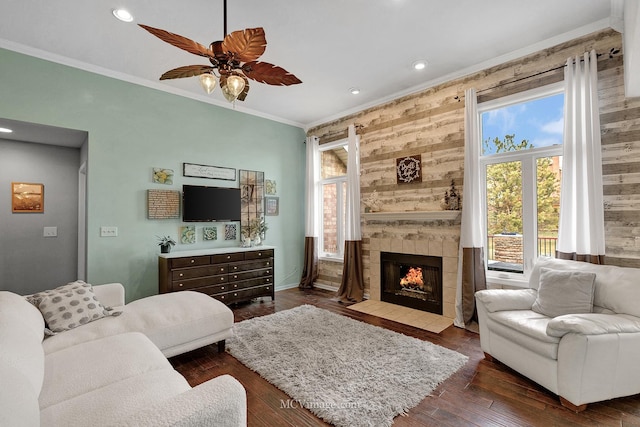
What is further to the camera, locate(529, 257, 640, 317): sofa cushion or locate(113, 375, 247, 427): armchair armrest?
locate(529, 257, 640, 317): sofa cushion

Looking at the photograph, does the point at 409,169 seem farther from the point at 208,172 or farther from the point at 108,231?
the point at 108,231

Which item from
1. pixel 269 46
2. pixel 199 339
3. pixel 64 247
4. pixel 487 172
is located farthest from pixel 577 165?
pixel 64 247

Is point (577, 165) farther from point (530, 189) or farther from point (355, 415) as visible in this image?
point (355, 415)

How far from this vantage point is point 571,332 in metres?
1.95

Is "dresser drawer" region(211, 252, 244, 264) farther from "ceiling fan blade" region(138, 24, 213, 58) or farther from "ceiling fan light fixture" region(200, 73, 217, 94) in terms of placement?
"ceiling fan blade" region(138, 24, 213, 58)

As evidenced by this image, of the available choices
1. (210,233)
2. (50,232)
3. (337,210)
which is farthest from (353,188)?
(50,232)

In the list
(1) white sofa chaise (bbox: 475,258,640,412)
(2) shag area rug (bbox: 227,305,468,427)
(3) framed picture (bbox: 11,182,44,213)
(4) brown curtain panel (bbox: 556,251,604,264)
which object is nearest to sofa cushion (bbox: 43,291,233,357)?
(2) shag area rug (bbox: 227,305,468,427)

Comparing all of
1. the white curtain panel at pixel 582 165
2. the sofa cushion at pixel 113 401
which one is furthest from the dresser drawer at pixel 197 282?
the white curtain panel at pixel 582 165

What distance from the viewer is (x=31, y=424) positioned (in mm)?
954

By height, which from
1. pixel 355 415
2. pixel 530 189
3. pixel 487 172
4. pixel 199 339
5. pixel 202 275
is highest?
pixel 487 172

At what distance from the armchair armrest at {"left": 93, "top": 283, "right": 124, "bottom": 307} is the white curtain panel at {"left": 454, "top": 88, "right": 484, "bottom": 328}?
3.67 m

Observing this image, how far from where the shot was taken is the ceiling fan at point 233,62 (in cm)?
183

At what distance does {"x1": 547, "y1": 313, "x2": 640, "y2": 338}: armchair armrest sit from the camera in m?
1.91

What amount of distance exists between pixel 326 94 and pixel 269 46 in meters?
1.42
